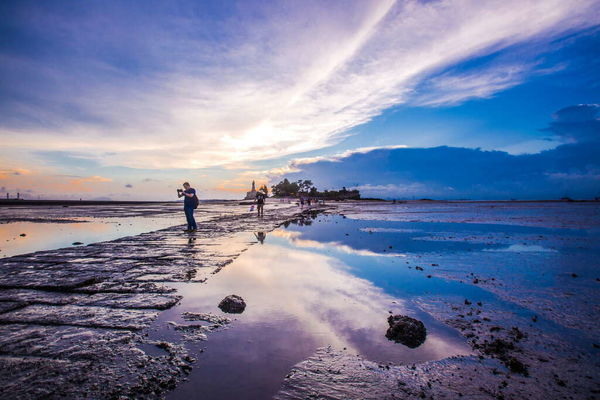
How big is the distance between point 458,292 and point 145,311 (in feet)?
22.0

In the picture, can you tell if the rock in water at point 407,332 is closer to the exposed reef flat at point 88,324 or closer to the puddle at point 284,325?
the puddle at point 284,325

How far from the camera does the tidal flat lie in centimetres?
311

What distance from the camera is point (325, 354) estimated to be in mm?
3783

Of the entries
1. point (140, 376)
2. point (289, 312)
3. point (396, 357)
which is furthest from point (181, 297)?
point (396, 357)

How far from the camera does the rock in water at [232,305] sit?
516 centimetres

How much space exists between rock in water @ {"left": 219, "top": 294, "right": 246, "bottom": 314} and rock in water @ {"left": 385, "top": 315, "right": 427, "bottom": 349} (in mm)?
2580

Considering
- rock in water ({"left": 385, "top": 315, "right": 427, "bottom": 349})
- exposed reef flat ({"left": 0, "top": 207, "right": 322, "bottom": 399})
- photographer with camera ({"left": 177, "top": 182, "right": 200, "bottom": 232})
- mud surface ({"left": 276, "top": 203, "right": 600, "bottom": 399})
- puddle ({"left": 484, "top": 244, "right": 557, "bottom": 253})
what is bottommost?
puddle ({"left": 484, "top": 244, "right": 557, "bottom": 253})

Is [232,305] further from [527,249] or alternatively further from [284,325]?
[527,249]

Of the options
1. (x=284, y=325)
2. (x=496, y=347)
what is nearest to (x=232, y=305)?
(x=284, y=325)

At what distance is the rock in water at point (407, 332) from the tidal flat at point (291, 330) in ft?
0.36

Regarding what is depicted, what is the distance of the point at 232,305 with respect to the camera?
207 inches

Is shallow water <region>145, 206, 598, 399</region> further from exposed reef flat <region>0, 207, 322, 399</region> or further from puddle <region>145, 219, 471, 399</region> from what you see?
exposed reef flat <region>0, 207, 322, 399</region>

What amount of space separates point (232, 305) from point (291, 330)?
138cm

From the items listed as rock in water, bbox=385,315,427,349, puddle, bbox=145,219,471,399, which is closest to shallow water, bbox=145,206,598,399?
puddle, bbox=145,219,471,399
